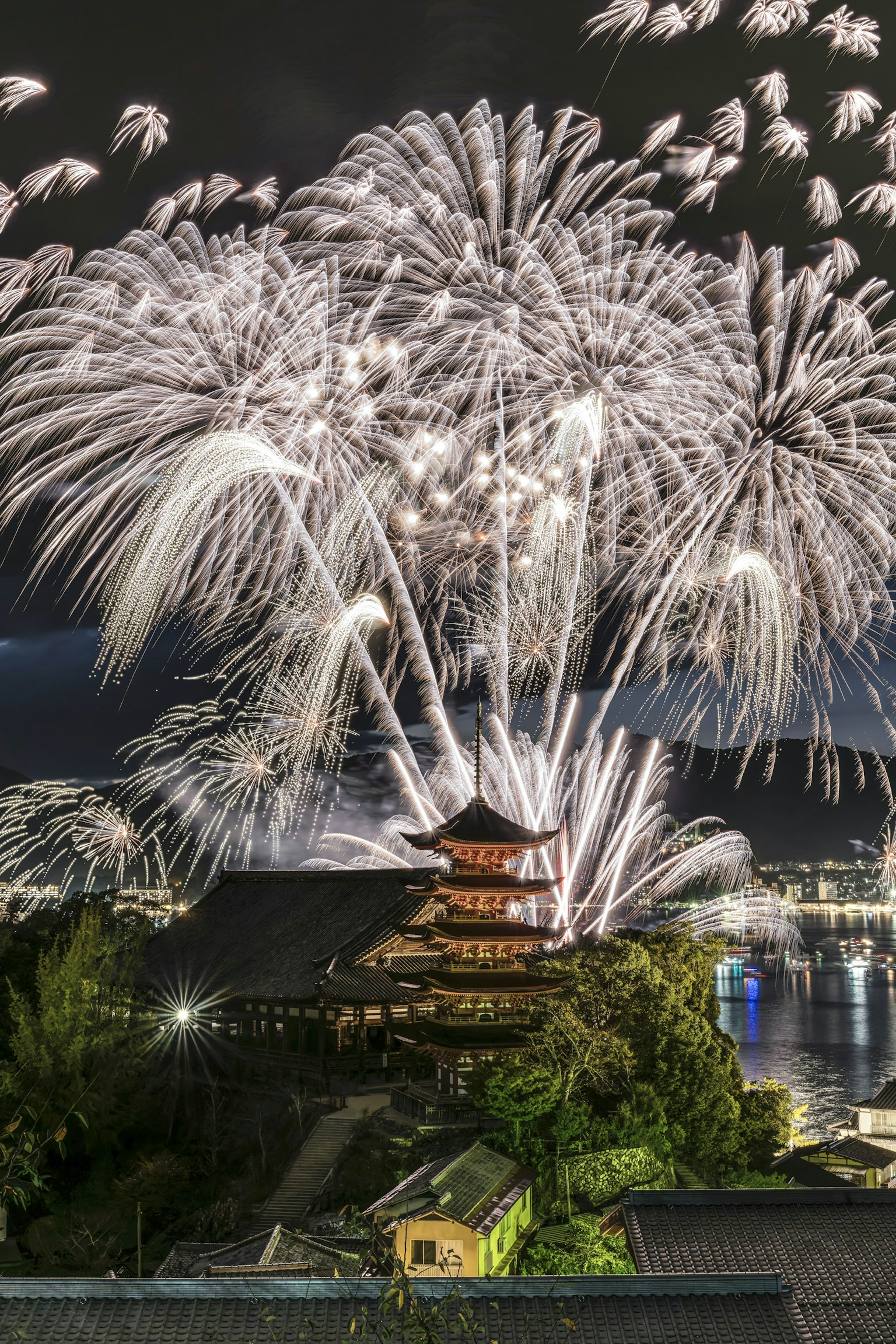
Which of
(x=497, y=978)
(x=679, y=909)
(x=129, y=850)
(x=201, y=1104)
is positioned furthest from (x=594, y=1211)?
(x=679, y=909)

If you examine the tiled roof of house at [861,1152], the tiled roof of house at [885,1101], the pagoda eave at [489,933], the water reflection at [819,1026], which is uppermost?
the pagoda eave at [489,933]

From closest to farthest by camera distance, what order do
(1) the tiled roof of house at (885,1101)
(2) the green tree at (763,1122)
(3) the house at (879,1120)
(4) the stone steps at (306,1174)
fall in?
(4) the stone steps at (306,1174) < (2) the green tree at (763,1122) < (3) the house at (879,1120) < (1) the tiled roof of house at (885,1101)

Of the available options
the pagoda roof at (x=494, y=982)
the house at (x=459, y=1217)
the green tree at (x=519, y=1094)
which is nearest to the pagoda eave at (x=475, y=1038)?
the pagoda roof at (x=494, y=982)

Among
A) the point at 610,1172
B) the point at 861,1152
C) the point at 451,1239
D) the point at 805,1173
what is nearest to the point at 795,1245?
the point at 451,1239

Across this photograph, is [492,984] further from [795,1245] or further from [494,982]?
[795,1245]

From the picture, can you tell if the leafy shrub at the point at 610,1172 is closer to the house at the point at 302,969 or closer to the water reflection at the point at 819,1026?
the house at the point at 302,969

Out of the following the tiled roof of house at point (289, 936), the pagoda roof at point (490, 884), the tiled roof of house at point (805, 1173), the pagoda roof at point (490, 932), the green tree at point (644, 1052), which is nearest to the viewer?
the green tree at point (644, 1052)

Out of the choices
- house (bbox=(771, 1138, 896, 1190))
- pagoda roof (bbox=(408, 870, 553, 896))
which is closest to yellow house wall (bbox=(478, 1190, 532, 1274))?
pagoda roof (bbox=(408, 870, 553, 896))

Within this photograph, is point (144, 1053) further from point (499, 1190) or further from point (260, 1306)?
point (260, 1306)
